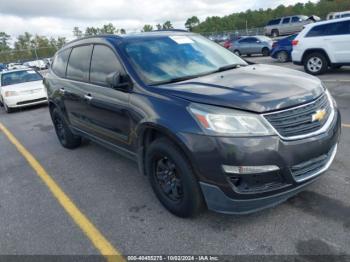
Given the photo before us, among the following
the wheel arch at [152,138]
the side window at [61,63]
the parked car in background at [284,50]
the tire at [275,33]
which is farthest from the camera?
the tire at [275,33]

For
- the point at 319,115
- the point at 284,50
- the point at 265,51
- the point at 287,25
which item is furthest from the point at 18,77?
the point at 287,25

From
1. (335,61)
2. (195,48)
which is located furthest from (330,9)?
(195,48)

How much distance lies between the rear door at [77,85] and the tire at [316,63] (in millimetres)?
8348

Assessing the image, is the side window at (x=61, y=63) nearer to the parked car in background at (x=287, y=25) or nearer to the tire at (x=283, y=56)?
the tire at (x=283, y=56)

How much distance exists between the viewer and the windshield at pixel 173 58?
3.64 m

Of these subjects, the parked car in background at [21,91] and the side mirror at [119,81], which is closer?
the side mirror at [119,81]

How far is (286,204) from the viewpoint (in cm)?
342

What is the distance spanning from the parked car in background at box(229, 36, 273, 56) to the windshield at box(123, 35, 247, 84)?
1770 centimetres

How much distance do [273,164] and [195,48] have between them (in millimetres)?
2016

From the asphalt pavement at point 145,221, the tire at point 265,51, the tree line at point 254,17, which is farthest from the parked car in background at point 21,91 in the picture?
the tree line at point 254,17

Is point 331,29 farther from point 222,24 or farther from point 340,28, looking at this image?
point 222,24

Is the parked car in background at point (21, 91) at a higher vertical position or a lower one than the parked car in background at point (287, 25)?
lower

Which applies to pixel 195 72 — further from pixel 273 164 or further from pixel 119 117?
pixel 273 164

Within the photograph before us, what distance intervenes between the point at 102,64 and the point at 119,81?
30.6 inches
